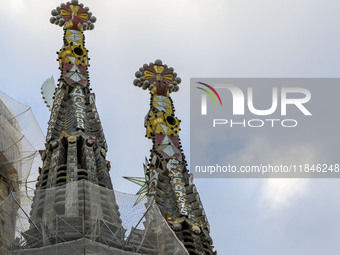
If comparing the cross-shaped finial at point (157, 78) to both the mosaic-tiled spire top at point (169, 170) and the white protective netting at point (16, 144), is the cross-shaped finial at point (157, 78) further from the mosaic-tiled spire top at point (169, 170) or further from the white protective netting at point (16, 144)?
the white protective netting at point (16, 144)

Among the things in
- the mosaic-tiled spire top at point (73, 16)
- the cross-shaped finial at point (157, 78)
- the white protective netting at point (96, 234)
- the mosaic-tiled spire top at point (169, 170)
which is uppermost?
the mosaic-tiled spire top at point (73, 16)

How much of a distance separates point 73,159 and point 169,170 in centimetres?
421

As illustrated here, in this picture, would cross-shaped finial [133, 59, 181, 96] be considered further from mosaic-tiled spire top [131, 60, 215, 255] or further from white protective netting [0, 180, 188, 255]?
white protective netting [0, 180, 188, 255]

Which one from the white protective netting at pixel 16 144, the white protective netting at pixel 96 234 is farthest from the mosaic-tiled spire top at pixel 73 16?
the white protective netting at pixel 96 234

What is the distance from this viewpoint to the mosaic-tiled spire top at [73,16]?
47469mm

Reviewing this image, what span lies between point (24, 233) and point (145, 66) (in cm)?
1876

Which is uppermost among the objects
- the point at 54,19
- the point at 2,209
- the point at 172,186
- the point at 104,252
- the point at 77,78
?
the point at 54,19

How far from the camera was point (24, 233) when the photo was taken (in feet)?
86.6

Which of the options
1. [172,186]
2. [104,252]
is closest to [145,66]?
[172,186]

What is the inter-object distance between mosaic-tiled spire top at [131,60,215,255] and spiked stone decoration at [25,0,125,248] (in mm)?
2183

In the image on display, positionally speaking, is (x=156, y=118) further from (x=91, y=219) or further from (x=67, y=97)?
(x=91, y=219)

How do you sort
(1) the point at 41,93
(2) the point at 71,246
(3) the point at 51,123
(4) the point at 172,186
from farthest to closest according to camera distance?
(1) the point at 41,93 → (3) the point at 51,123 → (4) the point at 172,186 → (2) the point at 71,246

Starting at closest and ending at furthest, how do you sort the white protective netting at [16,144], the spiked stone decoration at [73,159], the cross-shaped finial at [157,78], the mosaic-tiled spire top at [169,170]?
the spiked stone decoration at [73,159], the mosaic-tiled spire top at [169,170], the white protective netting at [16,144], the cross-shaped finial at [157,78]

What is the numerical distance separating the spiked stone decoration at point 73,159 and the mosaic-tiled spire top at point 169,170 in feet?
7.16
